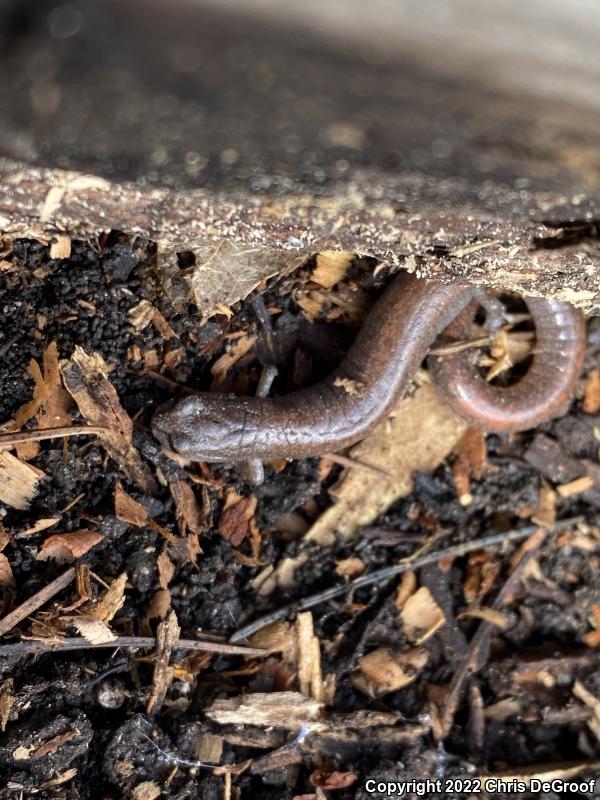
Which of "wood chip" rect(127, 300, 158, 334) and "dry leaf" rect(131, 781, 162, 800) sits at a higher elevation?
"wood chip" rect(127, 300, 158, 334)

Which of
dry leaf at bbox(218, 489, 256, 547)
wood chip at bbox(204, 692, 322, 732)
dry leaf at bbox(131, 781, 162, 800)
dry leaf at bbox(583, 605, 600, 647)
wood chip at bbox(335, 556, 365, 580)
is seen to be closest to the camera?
dry leaf at bbox(131, 781, 162, 800)

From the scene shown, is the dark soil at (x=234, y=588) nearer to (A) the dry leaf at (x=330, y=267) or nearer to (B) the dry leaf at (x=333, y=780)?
(B) the dry leaf at (x=333, y=780)

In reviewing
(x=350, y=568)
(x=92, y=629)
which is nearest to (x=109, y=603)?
(x=92, y=629)

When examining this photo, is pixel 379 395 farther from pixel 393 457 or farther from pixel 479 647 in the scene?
pixel 479 647

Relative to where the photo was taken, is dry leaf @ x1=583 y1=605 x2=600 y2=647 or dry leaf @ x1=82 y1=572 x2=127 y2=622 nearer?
dry leaf @ x1=82 y1=572 x2=127 y2=622

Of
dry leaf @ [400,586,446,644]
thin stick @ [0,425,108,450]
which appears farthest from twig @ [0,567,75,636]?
dry leaf @ [400,586,446,644]

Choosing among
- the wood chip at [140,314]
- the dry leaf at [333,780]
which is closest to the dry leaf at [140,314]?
the wood chip at [140,314]

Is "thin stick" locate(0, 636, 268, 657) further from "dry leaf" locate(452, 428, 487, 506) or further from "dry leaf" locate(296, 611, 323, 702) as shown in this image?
"dry leaf" locate(452, 428, 487, 506)
